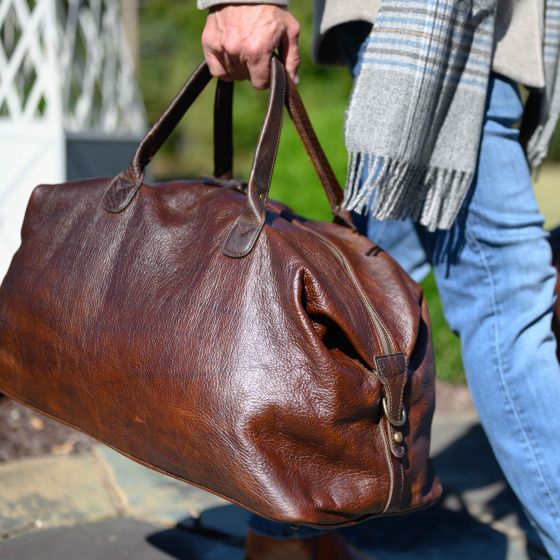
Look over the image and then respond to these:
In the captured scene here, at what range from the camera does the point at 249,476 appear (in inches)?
53.1

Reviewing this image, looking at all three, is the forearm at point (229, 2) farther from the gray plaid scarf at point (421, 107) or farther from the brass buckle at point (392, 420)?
the brass buckle at point (392, 420)

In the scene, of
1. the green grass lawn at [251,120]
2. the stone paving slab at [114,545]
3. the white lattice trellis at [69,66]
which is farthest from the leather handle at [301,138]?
the white lattice trellis at [69,66]

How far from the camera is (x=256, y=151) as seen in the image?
147 cm

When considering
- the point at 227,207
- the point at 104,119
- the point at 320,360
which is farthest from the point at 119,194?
the point at 104,119

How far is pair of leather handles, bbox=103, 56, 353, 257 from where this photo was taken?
145 centimetres

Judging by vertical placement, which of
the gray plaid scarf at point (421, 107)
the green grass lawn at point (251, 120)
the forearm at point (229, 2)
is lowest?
the green grass lawn at point (251, 120)

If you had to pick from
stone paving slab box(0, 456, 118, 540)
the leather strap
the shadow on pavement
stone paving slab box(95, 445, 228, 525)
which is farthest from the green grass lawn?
the leather strap

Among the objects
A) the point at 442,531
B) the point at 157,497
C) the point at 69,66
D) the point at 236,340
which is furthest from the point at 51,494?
the point at 69,66

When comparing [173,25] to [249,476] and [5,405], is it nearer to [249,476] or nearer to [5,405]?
[5,405]

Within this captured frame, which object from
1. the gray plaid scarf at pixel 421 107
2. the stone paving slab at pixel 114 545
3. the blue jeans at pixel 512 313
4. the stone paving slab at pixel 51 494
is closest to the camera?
the gray plaid scarf at pixel 421 107

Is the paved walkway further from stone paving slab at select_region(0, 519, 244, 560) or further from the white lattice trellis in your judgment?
the white lattice trellis

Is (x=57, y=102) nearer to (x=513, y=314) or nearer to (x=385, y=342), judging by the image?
(x=513, y=314)

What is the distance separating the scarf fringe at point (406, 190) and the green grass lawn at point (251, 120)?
7.22 ft

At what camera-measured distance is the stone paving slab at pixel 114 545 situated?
2.12 m
